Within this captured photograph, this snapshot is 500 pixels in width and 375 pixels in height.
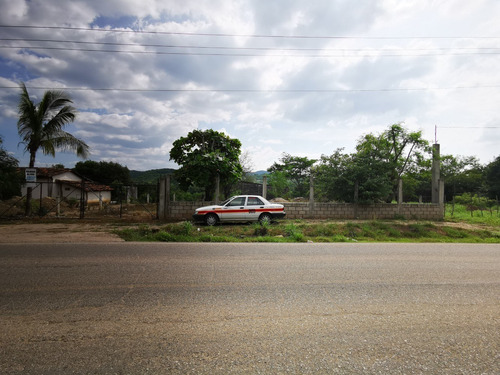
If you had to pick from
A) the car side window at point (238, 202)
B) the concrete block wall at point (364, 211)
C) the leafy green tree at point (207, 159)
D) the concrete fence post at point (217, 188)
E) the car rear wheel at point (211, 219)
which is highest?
the leafy green tree at point (207, 159)

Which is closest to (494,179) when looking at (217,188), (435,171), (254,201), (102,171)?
(435,171)

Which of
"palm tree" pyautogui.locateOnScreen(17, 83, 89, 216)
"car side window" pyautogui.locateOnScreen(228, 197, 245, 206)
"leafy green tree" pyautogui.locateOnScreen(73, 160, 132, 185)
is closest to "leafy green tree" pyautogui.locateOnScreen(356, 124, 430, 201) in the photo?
"car side window" pyautogui.locateOnScreen(228, 197, 245, 206)

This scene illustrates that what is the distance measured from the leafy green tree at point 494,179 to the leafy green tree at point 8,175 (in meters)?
44.1

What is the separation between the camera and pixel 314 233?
11.3 m

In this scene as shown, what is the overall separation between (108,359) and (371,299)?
10.8 ft

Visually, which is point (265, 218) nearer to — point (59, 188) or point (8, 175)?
point (8, 175)

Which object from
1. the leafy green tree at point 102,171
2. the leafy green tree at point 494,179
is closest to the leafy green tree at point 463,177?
the leafy green tree at point 494,179

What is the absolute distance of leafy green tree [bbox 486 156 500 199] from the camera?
3225 centimetres

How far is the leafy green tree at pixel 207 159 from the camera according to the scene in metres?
14.1

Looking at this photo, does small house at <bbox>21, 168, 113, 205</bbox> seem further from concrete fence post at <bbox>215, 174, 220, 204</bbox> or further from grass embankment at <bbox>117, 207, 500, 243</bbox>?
grass embankment at <bbox>117, 207, 500, 243</bbox>

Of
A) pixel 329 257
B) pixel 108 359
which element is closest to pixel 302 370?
pixel 108 359

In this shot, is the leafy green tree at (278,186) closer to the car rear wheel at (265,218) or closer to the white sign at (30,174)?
the car rear wheel at (265,218)

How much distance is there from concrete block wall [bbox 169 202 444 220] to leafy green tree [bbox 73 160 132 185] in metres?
32.0

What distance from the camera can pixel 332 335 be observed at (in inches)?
115
